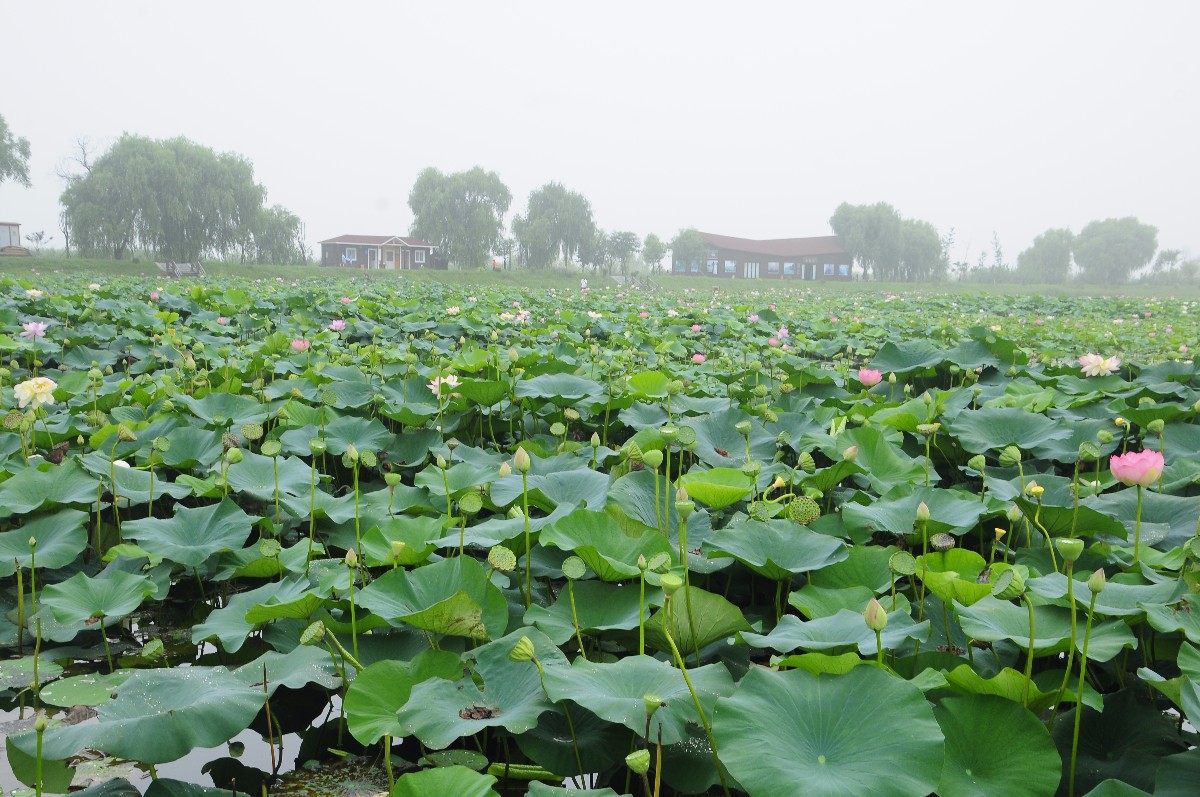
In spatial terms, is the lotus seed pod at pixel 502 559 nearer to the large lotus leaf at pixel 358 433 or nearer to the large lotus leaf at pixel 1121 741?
the large lotus leaf at pixel 1121 741

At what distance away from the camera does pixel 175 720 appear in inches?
33.6

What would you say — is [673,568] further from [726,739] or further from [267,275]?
[267,275]

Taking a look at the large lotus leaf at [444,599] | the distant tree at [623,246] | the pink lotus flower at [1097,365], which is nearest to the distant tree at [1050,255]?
the distant tree at [623,246]

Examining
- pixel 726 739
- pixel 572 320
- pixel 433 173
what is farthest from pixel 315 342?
pixel 433 173

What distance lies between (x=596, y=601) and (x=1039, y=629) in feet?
1.95

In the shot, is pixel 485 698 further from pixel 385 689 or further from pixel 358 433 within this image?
pixel 358 433

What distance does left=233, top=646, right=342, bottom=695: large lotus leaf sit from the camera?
39.0 inches

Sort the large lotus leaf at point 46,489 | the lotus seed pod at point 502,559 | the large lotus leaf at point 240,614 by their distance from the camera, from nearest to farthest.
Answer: the lotus seed pod at point 502,559 < the large lotus leaf at point 240,614 < the large lotus leaf at point 46,489

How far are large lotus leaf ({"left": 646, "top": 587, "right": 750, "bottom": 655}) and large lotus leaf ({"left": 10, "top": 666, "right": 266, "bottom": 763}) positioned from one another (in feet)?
1.67

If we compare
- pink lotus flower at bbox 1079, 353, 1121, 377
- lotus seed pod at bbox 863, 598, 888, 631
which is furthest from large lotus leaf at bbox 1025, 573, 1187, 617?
pink lotus flower at bbox 1079, 353, 1121, 377

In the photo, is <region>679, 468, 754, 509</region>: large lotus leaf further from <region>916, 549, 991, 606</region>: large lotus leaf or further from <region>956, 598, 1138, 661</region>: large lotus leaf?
<region>956, 598, 1138, 661</region>: large lotus leaf

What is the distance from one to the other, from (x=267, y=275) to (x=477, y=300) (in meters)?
18.6

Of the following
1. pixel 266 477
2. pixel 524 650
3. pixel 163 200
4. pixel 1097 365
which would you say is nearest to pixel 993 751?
pixel 524 650

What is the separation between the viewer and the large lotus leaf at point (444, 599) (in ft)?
3.30
